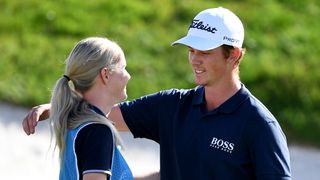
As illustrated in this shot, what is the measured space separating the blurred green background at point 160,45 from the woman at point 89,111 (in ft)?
16.1

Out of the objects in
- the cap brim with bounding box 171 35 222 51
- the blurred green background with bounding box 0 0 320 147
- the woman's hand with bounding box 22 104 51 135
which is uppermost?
the blurred green background with bounding box 0 0 320 147

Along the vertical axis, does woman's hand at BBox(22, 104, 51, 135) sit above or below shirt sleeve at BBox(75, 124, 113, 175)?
above

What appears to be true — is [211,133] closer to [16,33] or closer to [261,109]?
[261,109]

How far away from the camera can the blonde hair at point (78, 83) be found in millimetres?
4055

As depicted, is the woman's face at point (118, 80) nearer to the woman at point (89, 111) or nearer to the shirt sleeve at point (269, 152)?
the woman at point (89, 111)

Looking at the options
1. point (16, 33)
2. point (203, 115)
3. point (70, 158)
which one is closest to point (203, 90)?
point (203, 115)

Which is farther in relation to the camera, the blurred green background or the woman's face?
A: the blurred green background

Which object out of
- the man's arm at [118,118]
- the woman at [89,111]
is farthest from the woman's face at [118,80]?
the man's arm at [118,118]

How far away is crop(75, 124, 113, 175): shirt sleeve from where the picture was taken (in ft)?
12.9

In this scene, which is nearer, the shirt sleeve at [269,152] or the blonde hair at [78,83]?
the blonde hair at [78,83]

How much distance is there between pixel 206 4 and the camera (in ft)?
35.6

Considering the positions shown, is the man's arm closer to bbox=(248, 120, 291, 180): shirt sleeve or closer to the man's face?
the man's face

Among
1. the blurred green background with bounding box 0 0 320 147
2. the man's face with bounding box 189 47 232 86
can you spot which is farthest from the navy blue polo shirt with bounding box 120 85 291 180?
the blurred green background with bounding box 0 0 320 147

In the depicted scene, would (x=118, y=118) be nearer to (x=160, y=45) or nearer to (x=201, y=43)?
(x=201, y=43)
